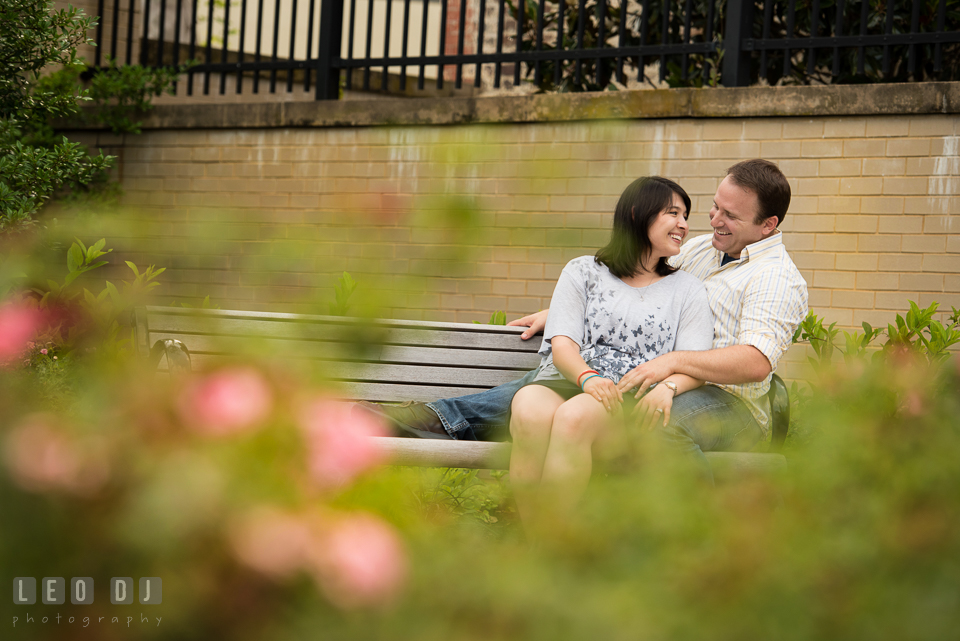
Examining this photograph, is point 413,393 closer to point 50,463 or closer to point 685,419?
point 685,419

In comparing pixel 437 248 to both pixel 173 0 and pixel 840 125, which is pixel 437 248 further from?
pixel 173 0

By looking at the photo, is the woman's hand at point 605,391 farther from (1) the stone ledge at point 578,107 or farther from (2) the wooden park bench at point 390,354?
(1) the stone ledge at point 578,107

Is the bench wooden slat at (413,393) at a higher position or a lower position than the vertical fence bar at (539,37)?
lower

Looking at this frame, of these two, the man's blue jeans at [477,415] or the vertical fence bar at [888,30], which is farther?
the vertical fence bar at [888,30]

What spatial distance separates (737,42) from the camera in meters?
4.64

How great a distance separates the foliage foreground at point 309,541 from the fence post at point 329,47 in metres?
5.01

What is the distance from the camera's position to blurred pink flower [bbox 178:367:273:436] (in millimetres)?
642

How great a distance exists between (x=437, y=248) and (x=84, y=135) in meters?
6.01

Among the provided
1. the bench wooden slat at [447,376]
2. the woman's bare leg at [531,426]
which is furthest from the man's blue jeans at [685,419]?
the woman's bare leg at [531,426]

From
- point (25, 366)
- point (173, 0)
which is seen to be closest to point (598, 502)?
point (25, 366)

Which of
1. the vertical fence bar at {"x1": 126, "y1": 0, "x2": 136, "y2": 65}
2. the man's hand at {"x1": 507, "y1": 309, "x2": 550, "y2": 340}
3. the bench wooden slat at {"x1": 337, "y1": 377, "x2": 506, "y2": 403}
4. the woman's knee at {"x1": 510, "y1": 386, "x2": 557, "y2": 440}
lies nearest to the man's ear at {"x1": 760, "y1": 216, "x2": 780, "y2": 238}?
the man's hand at {"x1": 507, "y1": 309, "x2": 550, "y2": 340}

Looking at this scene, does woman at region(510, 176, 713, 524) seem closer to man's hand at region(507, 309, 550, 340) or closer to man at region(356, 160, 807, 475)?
man at region(356, 160, 807, 475)

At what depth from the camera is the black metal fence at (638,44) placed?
4.57 m

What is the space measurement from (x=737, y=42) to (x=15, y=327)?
4.56 metres
